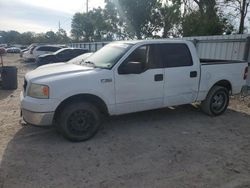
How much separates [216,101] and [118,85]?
296 cm

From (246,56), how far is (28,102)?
782cm

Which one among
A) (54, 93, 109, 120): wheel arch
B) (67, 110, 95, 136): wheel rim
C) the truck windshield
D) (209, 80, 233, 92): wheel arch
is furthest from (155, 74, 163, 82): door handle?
(209, 80, 233, 92): wheel arch

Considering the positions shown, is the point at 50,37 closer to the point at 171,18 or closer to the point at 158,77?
the point at 171,18

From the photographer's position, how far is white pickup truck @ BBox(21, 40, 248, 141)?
190 inches

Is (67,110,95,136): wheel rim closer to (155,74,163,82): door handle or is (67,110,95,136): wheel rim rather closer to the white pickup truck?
the white pickup truck

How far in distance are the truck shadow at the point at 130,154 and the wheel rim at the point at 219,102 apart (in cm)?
57

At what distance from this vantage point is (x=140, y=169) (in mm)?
4191

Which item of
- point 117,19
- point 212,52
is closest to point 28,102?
point 212,52

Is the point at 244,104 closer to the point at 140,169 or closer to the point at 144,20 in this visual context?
the point at 140,169

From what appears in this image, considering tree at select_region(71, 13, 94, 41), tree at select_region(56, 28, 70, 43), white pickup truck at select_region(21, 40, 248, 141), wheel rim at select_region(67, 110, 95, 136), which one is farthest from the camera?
tree at select_region(56, 28, 70, 43)

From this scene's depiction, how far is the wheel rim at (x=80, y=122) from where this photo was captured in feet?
16.5

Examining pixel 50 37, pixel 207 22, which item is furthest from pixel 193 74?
pixel 50 37

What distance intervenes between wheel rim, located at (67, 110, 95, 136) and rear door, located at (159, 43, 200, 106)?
5.70 feet

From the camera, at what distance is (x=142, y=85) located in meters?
5.59
